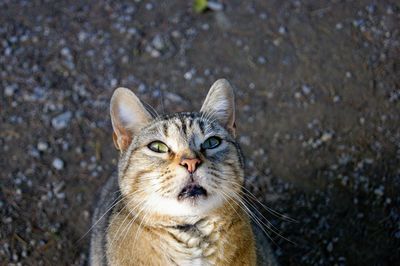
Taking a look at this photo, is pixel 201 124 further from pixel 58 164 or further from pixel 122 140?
pixel 58 164

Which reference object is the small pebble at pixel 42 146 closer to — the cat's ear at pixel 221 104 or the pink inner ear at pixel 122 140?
the pink inner ear at pixel 122 140

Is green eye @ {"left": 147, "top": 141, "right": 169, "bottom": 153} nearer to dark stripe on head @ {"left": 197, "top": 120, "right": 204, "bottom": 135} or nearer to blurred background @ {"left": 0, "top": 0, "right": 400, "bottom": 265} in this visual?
dark stripe on head @ {"left": 197, "top": 120, "right": 204, "bottom": 135}

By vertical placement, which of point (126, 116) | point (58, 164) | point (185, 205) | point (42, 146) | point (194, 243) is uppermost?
point (126, 116)

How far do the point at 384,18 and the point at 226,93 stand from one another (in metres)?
2.98

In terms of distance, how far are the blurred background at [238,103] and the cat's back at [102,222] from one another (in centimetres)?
50

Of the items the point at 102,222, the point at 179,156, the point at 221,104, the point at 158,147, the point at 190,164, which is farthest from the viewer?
the point at 102,222

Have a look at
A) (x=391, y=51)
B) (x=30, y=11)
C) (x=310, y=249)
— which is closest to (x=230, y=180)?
(x=310, y=249)

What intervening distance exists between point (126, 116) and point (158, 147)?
1.13ft

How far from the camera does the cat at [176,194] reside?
301 cm

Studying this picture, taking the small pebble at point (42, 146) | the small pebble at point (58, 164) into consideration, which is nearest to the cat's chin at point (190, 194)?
the small pebble at point (58, 164)

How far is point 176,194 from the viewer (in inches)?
117

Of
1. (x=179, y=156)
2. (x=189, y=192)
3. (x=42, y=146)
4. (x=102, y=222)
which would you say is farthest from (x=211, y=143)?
(x=42, y=146)

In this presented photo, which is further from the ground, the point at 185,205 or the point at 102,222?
the point at 185,205

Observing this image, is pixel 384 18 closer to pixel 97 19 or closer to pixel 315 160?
pixel 315 160
